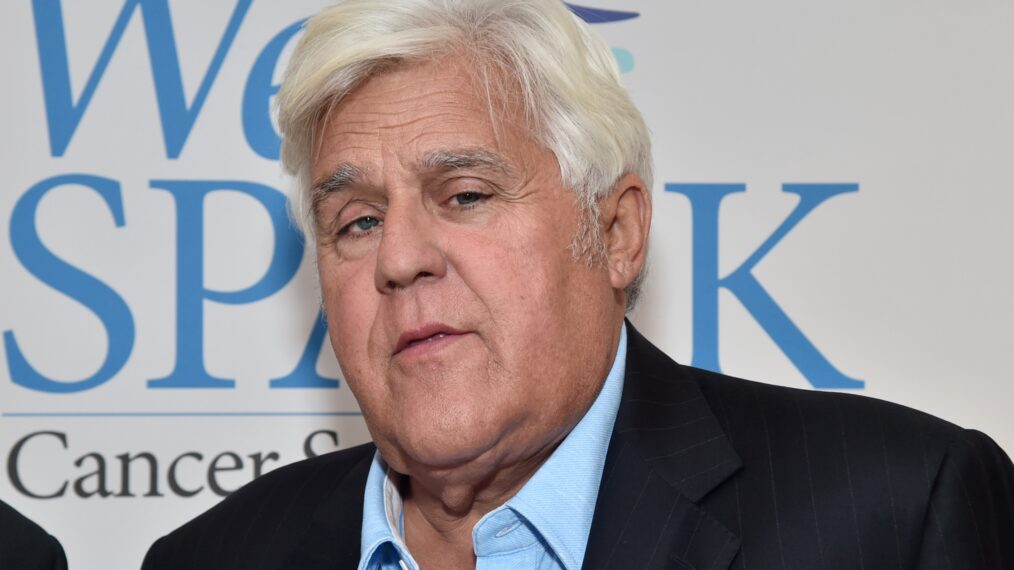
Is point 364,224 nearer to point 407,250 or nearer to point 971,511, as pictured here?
point 407,250

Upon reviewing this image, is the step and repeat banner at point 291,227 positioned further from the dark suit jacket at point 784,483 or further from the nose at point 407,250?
the nose at point 407,250

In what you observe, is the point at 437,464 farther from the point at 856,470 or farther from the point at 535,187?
the point at 856,470

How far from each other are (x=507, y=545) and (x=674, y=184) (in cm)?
89

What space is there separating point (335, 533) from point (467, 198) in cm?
66

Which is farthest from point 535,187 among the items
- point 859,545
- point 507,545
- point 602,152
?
point 859,545

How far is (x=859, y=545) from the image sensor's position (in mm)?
1720

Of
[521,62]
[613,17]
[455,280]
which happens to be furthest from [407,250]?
[613,17]

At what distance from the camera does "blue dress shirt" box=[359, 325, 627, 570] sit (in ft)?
5.99

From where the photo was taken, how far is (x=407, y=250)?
172 cm

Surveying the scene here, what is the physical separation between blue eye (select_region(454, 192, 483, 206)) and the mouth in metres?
0.20

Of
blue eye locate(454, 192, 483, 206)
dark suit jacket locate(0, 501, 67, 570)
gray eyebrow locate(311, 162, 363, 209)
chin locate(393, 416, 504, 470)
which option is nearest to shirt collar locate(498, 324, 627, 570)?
chin locate(393, 416, 504, 470)

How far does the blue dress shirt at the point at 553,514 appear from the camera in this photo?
1827 mm

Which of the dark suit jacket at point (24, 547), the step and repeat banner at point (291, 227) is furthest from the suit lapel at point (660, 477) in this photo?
the dark suit jacket at point (24, 547)

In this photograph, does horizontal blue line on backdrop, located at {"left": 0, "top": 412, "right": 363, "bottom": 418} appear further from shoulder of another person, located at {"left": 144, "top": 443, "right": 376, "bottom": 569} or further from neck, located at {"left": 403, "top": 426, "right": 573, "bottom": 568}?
neck, located at {"left": 403, "top": 426, "right": 573, "bottom": 568}
